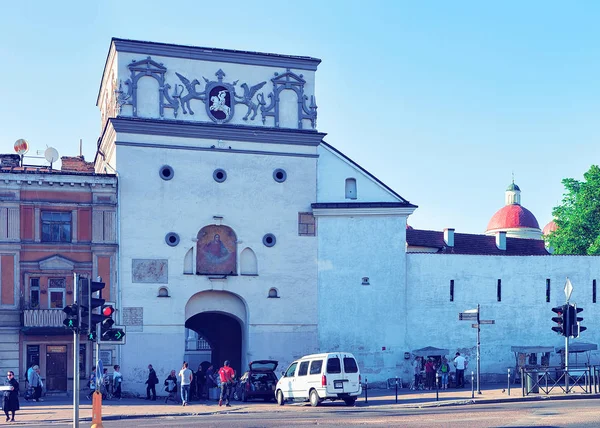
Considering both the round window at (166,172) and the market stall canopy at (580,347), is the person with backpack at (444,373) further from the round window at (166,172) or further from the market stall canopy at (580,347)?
the round window at (166,172)

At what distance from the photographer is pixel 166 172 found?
45969 mm

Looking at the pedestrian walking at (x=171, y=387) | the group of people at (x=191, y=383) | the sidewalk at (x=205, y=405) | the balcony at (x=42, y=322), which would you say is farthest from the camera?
the balcony at (x=42, y=322)

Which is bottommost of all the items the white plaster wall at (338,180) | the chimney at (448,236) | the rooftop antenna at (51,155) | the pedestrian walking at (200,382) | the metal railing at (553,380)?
the pedestrian walking at (200,382)

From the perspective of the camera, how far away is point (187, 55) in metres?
46.5

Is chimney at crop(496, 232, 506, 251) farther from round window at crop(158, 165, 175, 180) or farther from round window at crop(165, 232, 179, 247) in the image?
round window at crop(158, 165, 175, 180)

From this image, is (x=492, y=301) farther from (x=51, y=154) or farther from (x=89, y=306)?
(x=89, y=306)

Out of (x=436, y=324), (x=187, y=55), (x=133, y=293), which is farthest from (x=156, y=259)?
(x=436, y=324)

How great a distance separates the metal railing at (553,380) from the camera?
37.3 meters

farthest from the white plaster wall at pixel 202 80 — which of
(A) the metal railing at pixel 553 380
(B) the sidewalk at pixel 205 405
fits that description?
(A) the metal railing at pixel 553 380

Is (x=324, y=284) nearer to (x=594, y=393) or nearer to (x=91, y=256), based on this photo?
(x=91, y=256)

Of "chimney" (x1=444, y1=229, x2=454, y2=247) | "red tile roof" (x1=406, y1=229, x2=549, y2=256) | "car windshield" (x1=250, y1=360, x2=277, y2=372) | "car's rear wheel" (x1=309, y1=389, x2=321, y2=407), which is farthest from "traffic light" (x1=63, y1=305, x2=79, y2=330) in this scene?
"chimney" (x1=444, y1=229, x2=454, y2=247)

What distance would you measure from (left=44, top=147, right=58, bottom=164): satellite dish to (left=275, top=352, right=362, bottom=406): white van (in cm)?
1862

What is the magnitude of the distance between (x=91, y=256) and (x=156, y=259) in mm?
3015

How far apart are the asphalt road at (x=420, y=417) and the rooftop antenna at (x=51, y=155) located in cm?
1930
